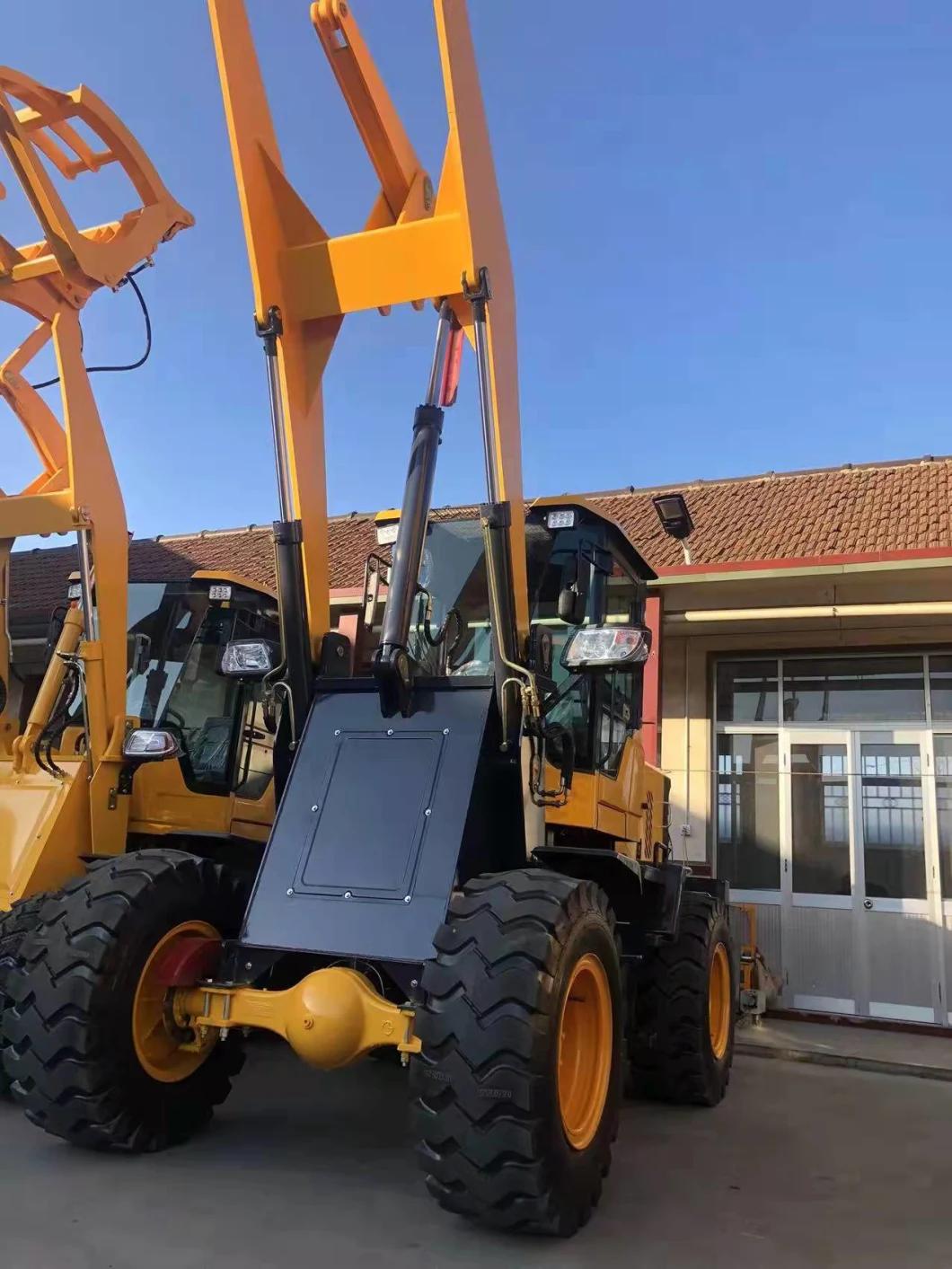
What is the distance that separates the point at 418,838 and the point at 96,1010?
1297 mm

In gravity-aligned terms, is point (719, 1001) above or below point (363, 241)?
below

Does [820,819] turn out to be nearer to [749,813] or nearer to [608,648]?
[749,813]

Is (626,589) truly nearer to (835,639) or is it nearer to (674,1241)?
(674,1241)

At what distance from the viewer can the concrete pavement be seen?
3271mm

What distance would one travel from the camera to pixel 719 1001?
634 centimetres

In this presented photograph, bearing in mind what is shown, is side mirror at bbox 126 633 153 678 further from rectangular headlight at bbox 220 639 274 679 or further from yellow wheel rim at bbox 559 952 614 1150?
yellow wheel rim at bbox 559 952 614 1150

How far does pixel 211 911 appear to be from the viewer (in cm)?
411

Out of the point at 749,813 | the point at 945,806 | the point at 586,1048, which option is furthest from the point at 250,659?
the point at 945,806

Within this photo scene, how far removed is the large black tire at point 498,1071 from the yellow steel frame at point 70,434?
9.71 ft

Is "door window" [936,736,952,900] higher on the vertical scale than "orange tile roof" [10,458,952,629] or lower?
lower

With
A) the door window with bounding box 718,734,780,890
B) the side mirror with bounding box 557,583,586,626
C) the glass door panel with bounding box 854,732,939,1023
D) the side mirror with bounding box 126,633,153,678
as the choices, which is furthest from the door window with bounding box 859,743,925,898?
the side mirror with bounding box 126,633,153,678

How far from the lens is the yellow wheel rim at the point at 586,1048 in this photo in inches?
139

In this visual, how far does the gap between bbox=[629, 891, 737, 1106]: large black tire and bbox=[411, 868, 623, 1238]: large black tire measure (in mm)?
2393

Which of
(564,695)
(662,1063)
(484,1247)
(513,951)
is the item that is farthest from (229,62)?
(662,1063)
